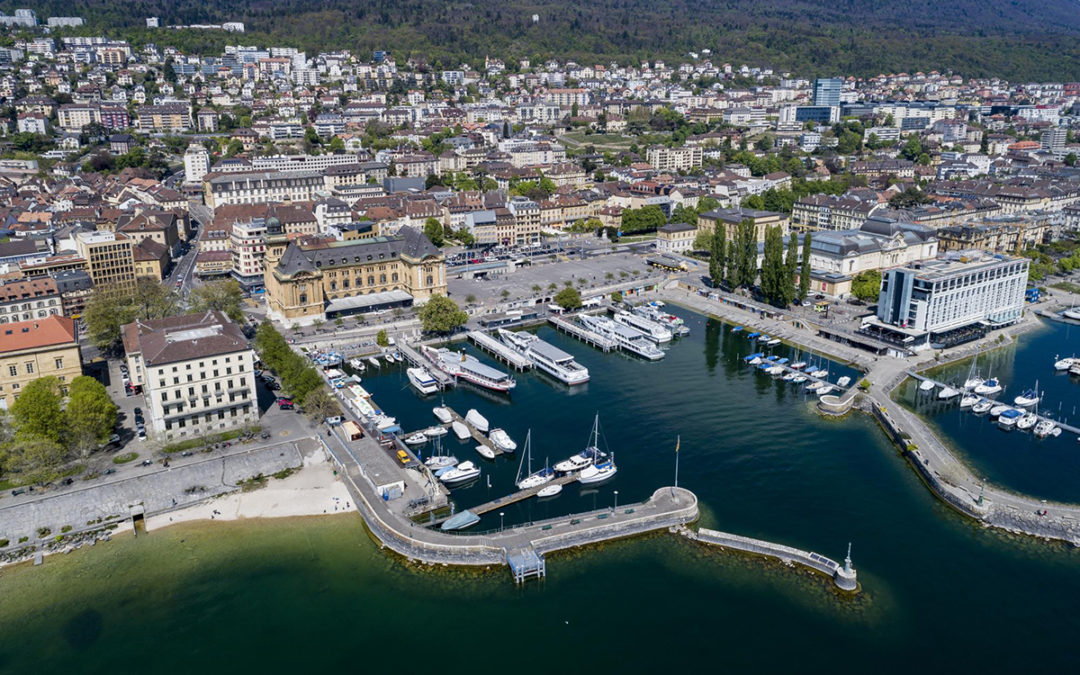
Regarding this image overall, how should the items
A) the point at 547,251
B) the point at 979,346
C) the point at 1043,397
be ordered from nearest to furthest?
the point at 1043,397, the point at 979,346, the point at 547,251

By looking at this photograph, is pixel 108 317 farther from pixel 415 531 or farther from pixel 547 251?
pixel 547 251

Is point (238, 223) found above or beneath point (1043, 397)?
above

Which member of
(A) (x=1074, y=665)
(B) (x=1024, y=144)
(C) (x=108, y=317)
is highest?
(B) (x=1024, y=144)

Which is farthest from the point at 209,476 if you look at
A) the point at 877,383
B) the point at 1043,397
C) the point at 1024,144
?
the point at 1024,144

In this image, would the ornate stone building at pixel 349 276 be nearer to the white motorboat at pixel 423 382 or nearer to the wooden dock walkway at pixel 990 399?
the white motorboat at pixel 423 382

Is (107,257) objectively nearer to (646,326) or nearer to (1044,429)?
(646,326)

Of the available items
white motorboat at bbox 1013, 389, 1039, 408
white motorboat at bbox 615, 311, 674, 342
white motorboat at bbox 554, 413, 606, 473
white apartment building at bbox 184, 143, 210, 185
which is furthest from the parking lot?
white apartment building at bbox 184, 143, 210, 185

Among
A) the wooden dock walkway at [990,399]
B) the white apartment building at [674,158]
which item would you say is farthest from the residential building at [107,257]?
the white apartment building at [674,158]
